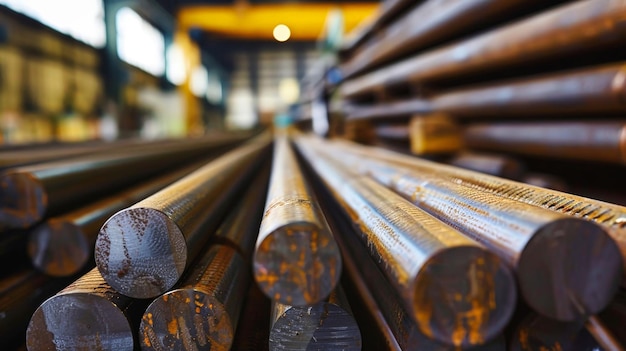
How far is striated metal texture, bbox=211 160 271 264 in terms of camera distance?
1.38m

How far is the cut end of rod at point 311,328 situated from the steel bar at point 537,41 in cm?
127

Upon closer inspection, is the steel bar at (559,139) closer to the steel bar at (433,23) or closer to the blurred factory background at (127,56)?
the steel bar at (433,23)

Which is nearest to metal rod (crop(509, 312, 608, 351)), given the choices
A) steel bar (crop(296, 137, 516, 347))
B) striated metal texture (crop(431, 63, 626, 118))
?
steel bar (crop(296, 137, 516, 347))

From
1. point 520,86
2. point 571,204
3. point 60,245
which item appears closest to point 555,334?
point 571,204

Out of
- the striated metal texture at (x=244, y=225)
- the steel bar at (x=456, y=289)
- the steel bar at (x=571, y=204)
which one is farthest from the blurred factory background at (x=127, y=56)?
the steel bar at (x=456, y=289)

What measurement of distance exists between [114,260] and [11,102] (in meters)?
6.47

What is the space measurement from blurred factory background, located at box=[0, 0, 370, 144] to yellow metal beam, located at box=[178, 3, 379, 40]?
25mm

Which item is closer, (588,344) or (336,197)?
(588,344)

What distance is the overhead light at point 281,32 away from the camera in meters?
Result: 12.1

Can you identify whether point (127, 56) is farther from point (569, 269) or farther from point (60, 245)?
point (569, 269)

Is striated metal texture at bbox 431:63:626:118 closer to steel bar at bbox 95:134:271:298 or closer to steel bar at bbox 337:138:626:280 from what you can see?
steel bar at bbox 337:138:626:280

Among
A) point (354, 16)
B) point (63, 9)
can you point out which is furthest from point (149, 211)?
point (354, 16)

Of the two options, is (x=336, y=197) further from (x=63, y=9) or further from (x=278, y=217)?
(x=63, y=9)

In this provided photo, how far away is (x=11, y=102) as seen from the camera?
6.25 meters
